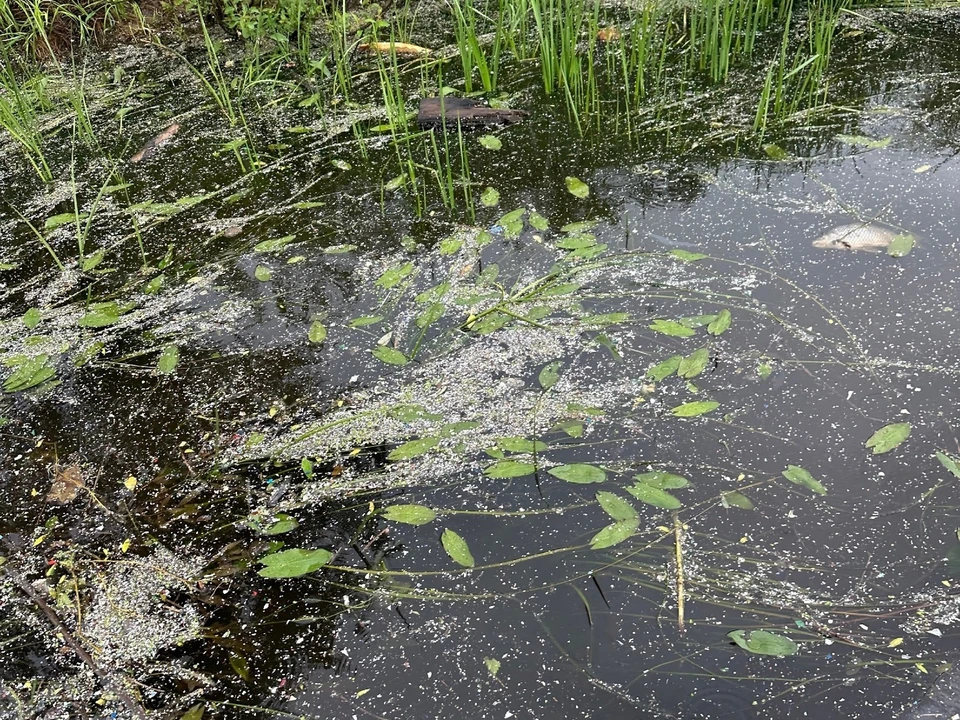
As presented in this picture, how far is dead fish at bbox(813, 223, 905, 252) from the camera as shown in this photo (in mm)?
1520

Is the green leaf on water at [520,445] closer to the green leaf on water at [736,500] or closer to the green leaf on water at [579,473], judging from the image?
the green leaf on water at [579,473]

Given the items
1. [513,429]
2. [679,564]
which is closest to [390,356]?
[513,429]

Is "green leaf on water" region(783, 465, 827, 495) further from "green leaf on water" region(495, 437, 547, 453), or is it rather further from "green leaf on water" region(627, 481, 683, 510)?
"green leaf on water" region(495, 437, 547, 453)

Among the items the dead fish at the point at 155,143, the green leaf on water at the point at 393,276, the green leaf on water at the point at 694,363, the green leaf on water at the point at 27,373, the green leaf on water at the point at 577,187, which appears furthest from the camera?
the dead fish at the point at 155,143

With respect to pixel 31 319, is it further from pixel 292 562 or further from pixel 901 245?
pixel 901 245

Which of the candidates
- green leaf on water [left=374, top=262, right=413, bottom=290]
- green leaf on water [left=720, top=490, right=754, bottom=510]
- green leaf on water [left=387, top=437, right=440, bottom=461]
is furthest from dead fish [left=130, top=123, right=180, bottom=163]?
green leaf on water [left=720, top=490, right=754, bottom=510]

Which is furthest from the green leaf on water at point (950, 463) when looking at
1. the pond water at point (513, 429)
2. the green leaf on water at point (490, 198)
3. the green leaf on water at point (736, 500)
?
the green leaf on water at point (490, 198)

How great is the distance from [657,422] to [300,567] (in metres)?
0.60

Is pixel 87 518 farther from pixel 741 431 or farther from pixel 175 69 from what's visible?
pixel 175 69

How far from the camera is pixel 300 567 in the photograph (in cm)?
108

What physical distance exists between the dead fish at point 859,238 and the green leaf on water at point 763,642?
917mm

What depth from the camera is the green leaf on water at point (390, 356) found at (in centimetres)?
142

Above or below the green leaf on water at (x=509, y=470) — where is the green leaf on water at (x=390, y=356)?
above

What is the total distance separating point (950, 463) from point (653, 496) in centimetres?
44
